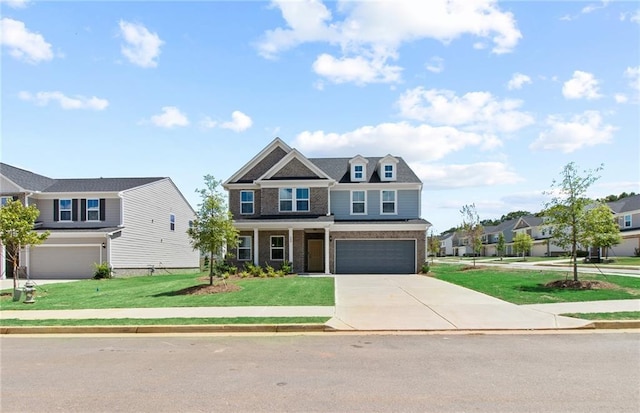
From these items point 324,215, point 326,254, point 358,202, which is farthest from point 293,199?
point 358,202

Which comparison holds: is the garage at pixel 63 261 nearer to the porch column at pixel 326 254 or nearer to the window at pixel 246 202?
the window at pixel 246 202

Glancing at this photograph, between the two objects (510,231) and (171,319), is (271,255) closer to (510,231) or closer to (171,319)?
(171,319)

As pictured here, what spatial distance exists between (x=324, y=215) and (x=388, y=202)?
4441mm

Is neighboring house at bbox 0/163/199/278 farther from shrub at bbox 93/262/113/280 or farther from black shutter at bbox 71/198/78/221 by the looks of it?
shrub at bbox 93/262/113/280

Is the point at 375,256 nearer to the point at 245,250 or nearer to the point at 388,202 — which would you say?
the point at 388,202

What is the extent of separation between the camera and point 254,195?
95.7 ft

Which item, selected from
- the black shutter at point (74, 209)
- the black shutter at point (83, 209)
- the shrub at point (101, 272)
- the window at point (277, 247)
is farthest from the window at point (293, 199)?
the black shutter at point (74, 209)

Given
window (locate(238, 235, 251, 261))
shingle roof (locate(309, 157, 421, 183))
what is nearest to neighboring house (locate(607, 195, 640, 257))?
shingle roof (locate(309, 157, 421, 183))

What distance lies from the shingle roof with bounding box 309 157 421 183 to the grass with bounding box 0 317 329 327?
19.8 meters

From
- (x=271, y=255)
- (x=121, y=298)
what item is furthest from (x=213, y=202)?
(x=271, y=255)

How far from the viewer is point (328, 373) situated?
6566mm

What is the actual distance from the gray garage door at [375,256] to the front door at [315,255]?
1.38 meters

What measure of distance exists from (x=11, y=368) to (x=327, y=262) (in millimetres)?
20421

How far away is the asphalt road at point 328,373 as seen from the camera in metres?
5.32
